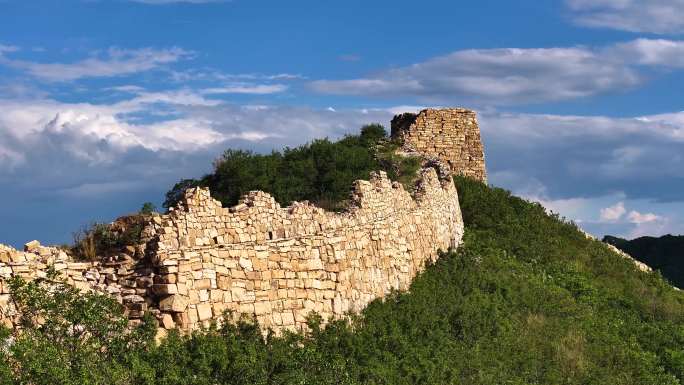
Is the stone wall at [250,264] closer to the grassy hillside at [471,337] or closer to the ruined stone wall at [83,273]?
the ruined stone wall at [83,273]

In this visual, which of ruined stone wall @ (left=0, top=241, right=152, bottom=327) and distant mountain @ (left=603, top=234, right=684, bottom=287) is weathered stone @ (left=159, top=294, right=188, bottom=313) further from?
distant mountain @ (left=603, top=234, right=684, bottom=287)

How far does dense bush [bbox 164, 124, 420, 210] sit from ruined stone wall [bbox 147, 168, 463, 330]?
5817 mm

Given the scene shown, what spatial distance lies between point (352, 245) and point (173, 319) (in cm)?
639

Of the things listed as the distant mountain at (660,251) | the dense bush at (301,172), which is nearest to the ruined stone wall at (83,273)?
the dense bush at (301,172)

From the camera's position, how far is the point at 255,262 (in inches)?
662

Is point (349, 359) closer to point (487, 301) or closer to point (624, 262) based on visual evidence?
point (487, 301)

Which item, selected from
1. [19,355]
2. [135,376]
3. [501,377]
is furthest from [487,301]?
[19,355]

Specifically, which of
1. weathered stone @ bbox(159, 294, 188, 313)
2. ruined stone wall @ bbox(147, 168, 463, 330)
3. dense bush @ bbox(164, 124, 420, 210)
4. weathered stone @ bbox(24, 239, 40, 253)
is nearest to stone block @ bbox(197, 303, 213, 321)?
ruined stone wall @ bbox(147, 168, 463, 330)

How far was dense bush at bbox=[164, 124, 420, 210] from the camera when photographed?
3083 cm

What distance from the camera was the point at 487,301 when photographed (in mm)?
23844

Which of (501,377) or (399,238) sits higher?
(399,238)

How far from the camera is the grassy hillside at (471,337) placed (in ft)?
44.3

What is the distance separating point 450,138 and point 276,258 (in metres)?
28.7

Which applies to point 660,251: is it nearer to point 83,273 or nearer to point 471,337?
point 471,337
